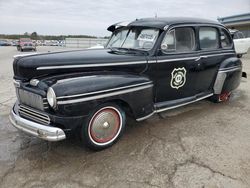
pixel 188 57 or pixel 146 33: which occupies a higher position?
pixel 146 33

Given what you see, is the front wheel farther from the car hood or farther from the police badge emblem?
the police badge emblem

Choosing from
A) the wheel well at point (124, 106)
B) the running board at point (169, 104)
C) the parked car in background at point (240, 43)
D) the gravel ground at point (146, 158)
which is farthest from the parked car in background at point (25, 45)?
the wheel well at point (124, 106)

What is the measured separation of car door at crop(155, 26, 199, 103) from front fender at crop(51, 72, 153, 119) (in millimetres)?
364

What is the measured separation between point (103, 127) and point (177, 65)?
177 centimetres

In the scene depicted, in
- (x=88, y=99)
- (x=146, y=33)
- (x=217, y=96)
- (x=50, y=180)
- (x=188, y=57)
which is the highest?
(x=146, y=33)

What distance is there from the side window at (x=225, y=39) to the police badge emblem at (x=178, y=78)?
1625mm

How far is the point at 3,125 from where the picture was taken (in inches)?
176

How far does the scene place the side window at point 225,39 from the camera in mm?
5433

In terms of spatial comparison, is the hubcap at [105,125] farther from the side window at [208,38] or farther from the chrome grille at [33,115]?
the side window at [208,38]

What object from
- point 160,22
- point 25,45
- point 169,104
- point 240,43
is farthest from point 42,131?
→ point 25,45

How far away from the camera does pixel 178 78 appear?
4.36m

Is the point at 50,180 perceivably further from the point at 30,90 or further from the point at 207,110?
the point at 207,110

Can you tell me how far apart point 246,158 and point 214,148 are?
43cm

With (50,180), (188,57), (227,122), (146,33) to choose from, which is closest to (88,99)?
(50,180)
